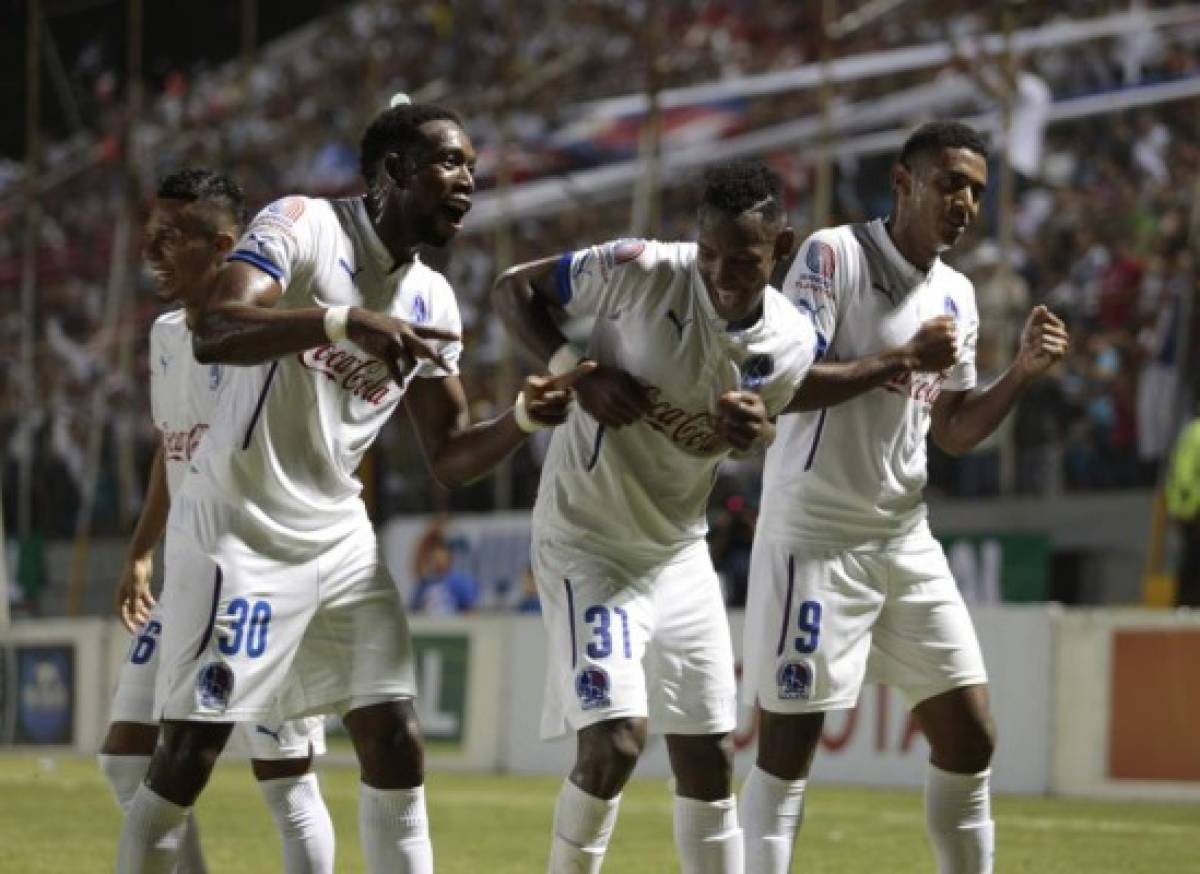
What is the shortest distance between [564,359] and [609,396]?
16.2 inches

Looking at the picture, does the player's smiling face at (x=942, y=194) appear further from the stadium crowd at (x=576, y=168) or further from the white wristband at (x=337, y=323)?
the stadium crowd at (x=576, y=168)

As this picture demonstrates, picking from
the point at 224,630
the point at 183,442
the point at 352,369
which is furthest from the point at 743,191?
the point at 183,442

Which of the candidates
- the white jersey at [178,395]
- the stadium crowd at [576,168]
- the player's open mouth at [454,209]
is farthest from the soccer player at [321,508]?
the stadium crowd at [576,168]

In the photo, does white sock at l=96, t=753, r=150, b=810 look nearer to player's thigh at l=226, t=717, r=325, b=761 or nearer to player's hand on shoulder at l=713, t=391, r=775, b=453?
player's thigh at l=226, t=717, r=325, b=761

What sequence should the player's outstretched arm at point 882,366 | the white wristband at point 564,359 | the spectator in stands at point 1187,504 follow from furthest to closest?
the spectator in stands at point 1187,504 < the player's outstretched arm at point 882,366 < the white wristband at point 564,359

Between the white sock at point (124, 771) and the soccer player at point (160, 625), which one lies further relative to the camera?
the white sock at point (124, 771)

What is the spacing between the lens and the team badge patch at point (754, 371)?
6582mm

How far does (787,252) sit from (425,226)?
1.02 m

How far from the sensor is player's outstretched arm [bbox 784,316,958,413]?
6816mm

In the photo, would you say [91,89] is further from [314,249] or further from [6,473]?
[314,249]

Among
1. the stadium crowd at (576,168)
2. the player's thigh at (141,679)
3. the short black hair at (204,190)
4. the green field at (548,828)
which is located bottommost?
the green field at (548,828)

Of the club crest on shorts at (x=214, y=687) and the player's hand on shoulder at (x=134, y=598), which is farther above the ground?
the player's hand on shoulder at (x=134, y=598)

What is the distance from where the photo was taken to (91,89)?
985 inches

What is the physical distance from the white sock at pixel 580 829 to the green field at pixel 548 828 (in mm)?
3403
